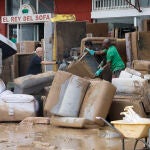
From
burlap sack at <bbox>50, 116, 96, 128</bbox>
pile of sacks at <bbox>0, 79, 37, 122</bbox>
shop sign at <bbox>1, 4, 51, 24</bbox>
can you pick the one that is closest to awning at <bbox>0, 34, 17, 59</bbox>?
pile of sacks at <bbox>0, 79, 37, 122</bbox>

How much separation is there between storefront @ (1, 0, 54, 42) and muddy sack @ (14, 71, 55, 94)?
1382cm

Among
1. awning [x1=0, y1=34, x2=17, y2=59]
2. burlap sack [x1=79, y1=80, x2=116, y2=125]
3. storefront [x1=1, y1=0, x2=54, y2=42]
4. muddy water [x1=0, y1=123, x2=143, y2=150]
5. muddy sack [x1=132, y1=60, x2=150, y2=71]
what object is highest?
storefront [x1=1, y1=0, x2=54, y2=42]

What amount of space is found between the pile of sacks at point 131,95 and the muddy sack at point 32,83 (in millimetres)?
1448

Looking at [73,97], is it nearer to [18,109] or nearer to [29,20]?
[18,109]

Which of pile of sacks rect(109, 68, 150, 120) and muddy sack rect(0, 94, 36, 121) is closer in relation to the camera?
pile of sacks rect(109, 68, 150, 120)

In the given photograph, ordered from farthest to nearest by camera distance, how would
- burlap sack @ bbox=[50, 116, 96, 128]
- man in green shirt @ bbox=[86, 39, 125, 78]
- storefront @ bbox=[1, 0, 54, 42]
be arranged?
1. storefront @ bbox=[1, 0, 54, 42]
2. man in green shirt @ bbox=[86, 39, 125, 78]
3. burlap sack @ bbox=[50, 116, 96, 128]

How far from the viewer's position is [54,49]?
15039mm

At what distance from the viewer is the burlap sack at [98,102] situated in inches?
391

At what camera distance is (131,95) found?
35.4ft

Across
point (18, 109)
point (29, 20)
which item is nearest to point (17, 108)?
point (18, 109)

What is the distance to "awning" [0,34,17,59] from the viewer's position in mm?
12078

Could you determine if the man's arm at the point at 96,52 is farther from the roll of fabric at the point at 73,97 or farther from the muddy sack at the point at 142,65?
the roll of fabric at the point at 73,97

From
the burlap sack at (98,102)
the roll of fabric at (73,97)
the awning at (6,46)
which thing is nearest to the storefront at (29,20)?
the awning at (6,46)

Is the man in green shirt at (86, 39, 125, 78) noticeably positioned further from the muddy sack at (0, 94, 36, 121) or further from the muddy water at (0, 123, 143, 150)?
the muddy water at (0, 123, 143, 150)
